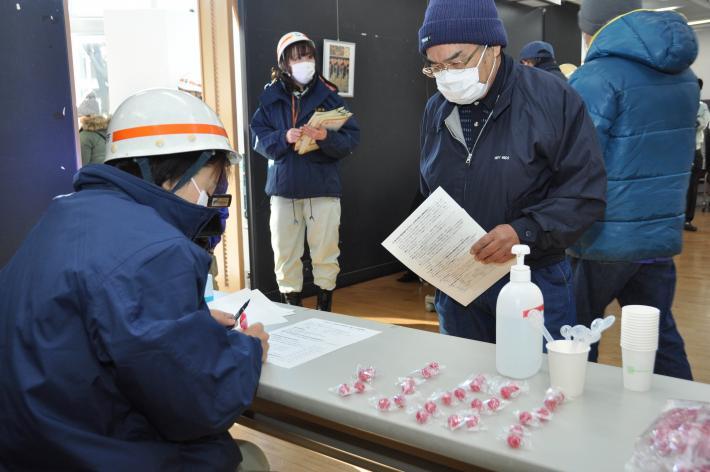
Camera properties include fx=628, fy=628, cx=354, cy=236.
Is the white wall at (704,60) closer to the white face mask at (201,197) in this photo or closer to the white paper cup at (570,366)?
the white paper cup at (570,366)

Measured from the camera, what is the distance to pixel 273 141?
12.5ft

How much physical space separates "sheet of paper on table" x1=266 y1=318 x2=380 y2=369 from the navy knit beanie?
786 millimetres

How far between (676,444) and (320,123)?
3163 millimetres

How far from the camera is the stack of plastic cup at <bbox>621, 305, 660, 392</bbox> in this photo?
1103 millimetres

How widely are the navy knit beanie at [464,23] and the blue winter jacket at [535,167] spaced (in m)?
0.10

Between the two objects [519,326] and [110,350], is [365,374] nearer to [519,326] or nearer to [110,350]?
[519,326]

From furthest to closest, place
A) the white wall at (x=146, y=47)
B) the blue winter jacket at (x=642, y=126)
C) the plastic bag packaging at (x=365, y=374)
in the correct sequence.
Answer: the white wall at (x=146, y=47) → the blue winter jacket at (x=642, y=126) → the plastic bag packaging at (x=365, y=374)

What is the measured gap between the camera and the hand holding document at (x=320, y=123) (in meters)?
3.76

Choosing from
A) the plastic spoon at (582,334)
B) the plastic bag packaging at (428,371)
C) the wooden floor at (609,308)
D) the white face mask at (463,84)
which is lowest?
the wooden floor at (609,308)

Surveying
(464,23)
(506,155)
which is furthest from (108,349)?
(464,23)

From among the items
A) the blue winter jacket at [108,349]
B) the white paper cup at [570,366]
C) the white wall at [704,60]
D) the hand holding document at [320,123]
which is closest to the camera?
the blue winter jacket at [108,349]

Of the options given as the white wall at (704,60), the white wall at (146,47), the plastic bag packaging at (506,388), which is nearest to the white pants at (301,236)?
the white wall at (146,47)

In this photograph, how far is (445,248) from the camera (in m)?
1.64

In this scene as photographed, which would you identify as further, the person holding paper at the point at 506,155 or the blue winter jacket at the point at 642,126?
the blue winter jacket at the point at 642,126
